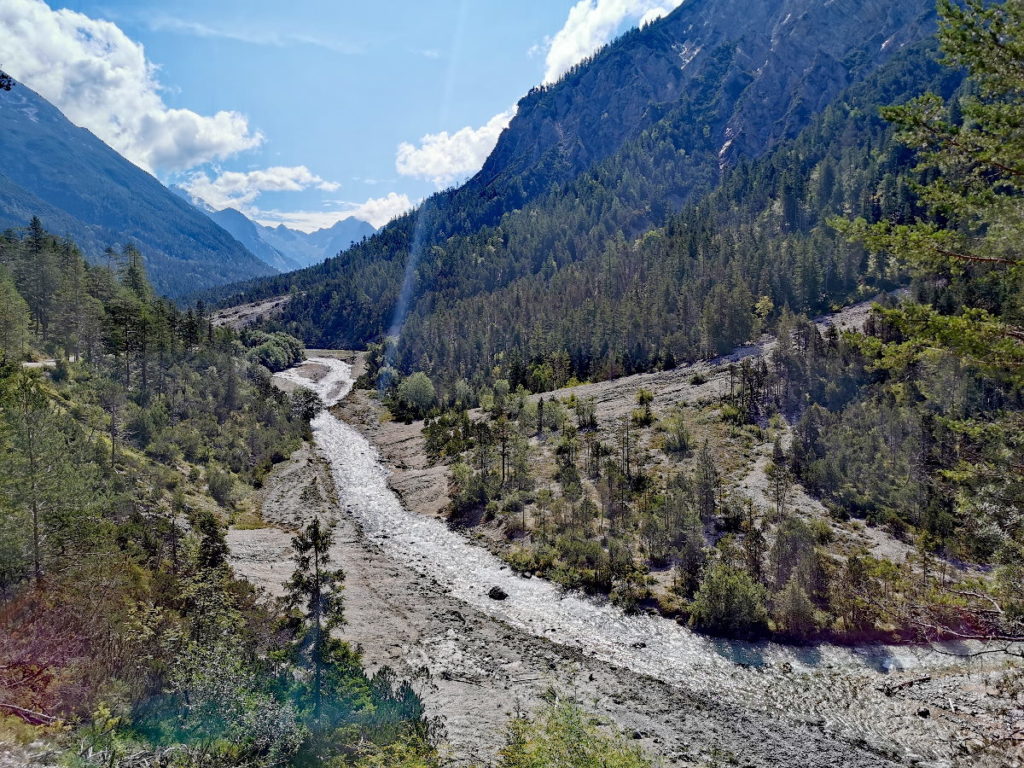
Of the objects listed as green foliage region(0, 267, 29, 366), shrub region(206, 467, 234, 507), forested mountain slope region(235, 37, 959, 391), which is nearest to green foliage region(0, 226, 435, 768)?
shrub region(206, 467, 234, 507)

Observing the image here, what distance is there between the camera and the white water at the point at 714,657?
76.9ft

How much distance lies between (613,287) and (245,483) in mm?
101874

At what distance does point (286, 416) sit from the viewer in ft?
275

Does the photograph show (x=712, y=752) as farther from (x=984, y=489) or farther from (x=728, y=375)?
(x=728, y=375)

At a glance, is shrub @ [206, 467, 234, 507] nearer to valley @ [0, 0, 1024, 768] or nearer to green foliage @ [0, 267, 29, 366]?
valley @ [0, 0, 1024, 768]

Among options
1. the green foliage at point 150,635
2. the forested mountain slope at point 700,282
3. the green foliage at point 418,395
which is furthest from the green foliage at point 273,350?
the green foliage at point 150,635

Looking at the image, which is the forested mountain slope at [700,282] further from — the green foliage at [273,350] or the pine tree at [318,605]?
the pine tree at [318,605]

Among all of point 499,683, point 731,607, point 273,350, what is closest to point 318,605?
point 499,683

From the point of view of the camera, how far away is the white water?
76.9 feet

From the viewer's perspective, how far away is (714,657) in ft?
94.1

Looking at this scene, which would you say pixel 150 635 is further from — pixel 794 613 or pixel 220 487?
pixel 220 487

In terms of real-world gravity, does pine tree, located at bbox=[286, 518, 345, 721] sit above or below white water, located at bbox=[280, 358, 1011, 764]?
above

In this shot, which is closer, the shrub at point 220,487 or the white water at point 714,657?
the white water at point 714,657

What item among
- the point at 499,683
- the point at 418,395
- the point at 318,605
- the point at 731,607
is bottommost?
the point at 499,683
